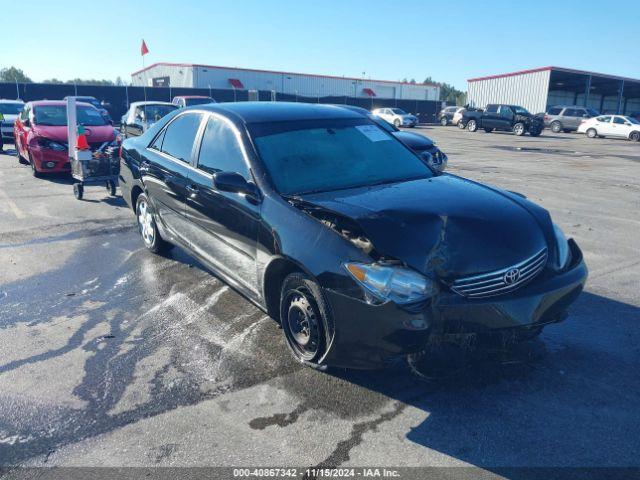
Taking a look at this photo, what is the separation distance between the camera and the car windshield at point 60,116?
1188cm

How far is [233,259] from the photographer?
4305 mm

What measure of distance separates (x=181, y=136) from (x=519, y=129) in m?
31.6

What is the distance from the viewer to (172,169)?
17.1ft

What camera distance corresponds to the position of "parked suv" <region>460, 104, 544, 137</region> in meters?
32.7

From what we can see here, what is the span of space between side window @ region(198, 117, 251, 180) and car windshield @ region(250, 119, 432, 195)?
0.18 meters

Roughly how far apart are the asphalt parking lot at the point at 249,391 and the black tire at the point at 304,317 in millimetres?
173

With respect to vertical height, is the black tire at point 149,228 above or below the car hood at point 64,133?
below

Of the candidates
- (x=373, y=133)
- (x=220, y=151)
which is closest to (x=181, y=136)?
(x=220, y=151)

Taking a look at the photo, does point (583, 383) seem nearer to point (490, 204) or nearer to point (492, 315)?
point (492, 315)

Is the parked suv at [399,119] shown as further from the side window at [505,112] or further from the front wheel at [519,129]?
the front wheel at [519,129]

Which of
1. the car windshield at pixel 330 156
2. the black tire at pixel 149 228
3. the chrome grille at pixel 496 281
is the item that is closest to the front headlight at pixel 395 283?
the chrome grille at pixel 496 281

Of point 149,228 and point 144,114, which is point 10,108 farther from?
point 149,228

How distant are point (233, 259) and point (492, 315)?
208 cm

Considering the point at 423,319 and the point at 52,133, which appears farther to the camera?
the point at 52,133
